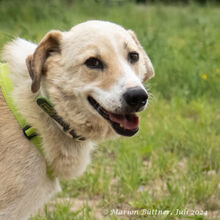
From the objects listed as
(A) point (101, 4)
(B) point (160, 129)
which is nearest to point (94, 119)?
(B) point (160, 129)

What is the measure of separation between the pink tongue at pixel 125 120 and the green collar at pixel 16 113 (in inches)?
20.2

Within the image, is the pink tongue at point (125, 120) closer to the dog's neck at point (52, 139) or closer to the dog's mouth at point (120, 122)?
the dog's mouth at point (120, 122)

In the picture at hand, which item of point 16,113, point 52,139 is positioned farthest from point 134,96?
point 16,113

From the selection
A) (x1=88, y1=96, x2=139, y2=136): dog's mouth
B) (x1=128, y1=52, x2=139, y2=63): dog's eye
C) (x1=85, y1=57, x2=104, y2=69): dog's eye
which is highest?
(x1=85, y1=57, x2=104, y2=69): dog's eye

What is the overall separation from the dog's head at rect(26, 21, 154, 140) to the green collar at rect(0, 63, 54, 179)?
0.66 feet

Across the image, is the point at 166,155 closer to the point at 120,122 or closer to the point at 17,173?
the point at 120,122

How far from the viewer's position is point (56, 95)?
2523mm

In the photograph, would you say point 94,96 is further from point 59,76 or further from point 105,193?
point 105,193

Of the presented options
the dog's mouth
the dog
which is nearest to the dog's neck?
the dog

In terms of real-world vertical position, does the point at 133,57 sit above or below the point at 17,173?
above

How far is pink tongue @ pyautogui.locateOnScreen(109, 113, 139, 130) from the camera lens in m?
2.48

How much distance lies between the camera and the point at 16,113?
2484mm

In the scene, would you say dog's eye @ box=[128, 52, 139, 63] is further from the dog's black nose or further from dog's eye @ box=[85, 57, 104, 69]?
the dog's black nose

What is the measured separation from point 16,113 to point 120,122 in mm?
692
